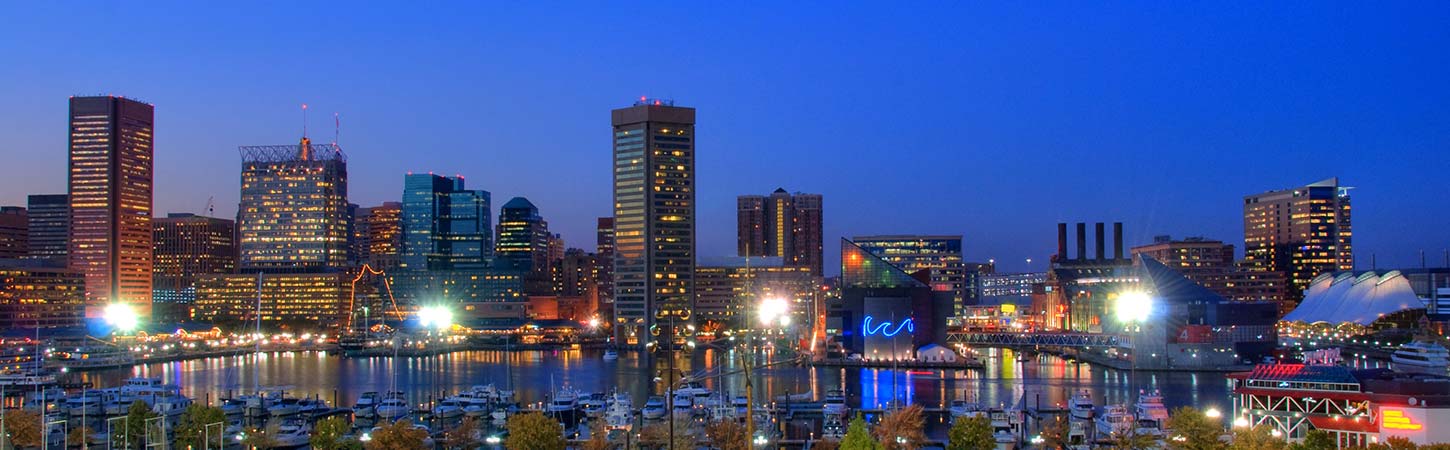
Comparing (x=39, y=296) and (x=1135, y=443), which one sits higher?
(x=39, y=296)

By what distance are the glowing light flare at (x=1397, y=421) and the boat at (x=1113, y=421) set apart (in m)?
5.28

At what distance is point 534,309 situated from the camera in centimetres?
9888

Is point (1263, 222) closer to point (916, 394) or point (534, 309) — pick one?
point (534, 309)

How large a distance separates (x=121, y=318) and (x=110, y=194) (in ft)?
87.4

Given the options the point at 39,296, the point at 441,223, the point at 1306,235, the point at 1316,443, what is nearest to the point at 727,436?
the point at 1316,443

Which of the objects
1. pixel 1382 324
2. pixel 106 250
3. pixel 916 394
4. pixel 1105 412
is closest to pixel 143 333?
pixel 106 250

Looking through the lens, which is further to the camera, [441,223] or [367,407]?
[441,223]

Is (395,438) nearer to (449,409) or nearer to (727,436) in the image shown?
(727,436)

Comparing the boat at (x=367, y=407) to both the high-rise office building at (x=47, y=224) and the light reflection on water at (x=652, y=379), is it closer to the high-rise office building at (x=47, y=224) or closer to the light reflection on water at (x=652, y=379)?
the light reflection on water at (x=652, y=379)

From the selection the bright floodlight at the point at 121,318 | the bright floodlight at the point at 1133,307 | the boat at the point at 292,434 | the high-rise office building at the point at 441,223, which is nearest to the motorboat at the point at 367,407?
the boat at the point at 292,434

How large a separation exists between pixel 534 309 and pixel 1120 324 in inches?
2084

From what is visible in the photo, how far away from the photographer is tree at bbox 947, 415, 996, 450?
21781mm

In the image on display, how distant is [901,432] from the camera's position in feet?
72.7

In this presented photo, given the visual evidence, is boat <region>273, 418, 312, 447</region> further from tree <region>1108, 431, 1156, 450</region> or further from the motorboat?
tree <region>1108, 431, 1156, 450</region>
